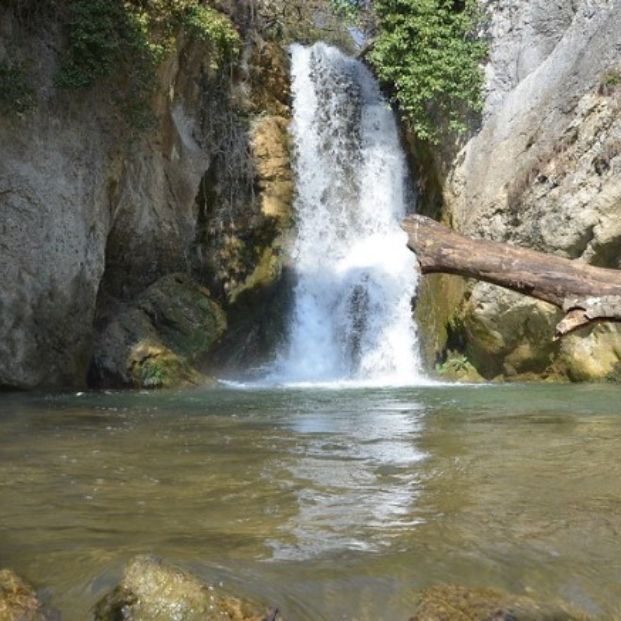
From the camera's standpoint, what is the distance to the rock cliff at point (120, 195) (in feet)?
42.3

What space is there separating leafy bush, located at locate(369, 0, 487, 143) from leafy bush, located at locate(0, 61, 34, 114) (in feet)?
27.8

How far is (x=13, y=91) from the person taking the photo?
41.2ft

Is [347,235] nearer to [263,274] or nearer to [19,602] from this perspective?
[263,274]

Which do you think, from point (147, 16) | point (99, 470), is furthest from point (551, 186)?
point (99, 470)

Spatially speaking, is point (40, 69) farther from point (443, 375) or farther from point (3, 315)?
point (443, 375)

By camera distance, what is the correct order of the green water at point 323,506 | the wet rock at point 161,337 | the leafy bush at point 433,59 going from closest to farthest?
1. the green water at point 323,506
2. the wet rock at point 161,337
3. the leafy bush at point 433,59

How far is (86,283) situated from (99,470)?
28.5ft

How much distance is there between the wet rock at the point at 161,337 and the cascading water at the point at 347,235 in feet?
6.00

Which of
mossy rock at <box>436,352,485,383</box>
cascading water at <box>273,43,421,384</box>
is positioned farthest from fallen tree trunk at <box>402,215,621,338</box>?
mossy rock at <box>436,352,485,383</box>

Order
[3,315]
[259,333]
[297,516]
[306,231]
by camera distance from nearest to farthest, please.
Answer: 1. [297,516]
2. [3,315]
3. [259,333]
4. [306,231]

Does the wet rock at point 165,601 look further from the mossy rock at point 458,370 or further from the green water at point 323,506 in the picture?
the mossy rock at point 458,370

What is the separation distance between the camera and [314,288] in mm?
18406

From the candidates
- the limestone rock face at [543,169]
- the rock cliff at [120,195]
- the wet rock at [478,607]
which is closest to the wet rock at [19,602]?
the wet rock at [478,607]

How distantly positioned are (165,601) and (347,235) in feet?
54.9
